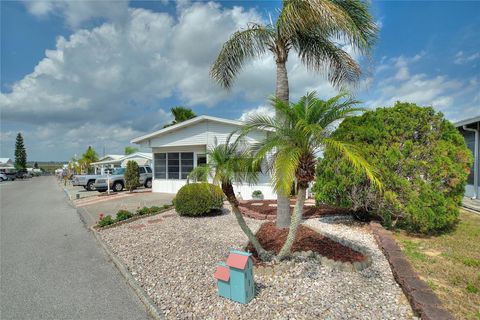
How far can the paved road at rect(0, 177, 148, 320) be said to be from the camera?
367cm

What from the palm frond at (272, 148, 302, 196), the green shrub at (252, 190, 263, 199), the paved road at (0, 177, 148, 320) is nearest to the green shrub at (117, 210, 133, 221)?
the paved road at (0, 177, 148, 320)

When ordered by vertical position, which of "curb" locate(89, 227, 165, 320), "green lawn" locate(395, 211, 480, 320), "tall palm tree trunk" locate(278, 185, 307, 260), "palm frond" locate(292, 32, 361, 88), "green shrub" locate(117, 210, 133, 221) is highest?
"palm frond" locate(292, 32, 361, 88)

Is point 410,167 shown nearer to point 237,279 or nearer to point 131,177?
point 237,279

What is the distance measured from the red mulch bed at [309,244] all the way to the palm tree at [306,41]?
60cm

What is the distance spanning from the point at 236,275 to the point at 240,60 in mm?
5763

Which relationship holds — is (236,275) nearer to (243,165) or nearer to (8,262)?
(243,165)

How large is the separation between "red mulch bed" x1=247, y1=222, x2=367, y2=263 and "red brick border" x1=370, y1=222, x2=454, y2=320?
0.52 meters

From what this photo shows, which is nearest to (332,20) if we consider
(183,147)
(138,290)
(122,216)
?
(138,290)

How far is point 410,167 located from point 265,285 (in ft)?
14.6

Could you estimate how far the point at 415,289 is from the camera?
340 cm

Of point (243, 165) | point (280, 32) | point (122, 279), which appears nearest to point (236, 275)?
point (243, 165)

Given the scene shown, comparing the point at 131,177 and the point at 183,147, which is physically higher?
the point at 183,147

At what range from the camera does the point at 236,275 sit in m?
3.47

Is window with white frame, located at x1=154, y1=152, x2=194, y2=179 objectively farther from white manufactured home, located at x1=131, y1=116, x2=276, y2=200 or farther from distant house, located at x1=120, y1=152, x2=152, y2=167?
distant house, located at x1=120, y1=152, x2=152, y2=167
